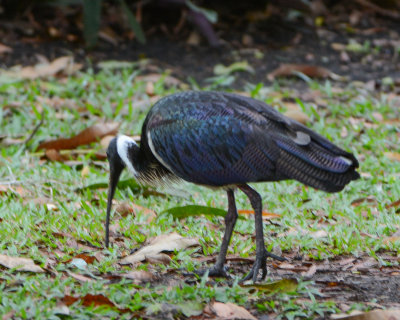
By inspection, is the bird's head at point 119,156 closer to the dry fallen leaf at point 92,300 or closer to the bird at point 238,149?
the bird at point 238,149

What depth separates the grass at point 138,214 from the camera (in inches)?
160

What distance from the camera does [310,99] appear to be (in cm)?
891

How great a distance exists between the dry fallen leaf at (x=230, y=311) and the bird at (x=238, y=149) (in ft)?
1.95

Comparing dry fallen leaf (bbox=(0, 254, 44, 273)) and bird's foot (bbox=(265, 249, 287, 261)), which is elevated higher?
bird's foot (bbox=(265, 249, 287, 261))

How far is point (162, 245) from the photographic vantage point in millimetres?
4945

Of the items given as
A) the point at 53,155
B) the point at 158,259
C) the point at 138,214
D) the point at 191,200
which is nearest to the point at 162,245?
the point at 158,259

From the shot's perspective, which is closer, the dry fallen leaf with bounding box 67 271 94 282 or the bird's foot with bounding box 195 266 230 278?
the dry fallen leaf with bounding box 67 271 94 282

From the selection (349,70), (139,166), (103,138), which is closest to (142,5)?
(349,70)

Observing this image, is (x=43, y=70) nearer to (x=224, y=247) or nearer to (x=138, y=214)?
(x=138, y=214)

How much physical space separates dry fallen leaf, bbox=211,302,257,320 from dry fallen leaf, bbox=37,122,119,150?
369cm

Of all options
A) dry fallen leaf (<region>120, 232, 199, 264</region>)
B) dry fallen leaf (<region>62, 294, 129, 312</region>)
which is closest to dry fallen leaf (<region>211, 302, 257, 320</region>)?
dry fallen leaf (<region>62, 294, 129, 312</region>)

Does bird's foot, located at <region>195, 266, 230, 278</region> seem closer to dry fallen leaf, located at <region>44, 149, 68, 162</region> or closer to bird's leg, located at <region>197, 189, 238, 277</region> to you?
bird's leg, located at <region>197, 189, 238, 277</region>

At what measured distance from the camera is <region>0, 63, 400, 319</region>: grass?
4055mm

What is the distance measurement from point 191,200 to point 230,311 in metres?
2.47
